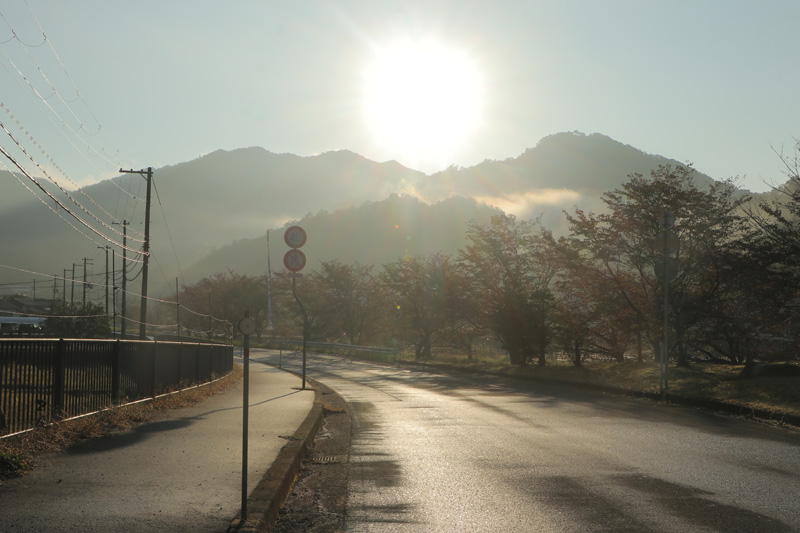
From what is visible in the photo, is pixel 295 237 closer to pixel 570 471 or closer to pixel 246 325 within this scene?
pixel 570 471

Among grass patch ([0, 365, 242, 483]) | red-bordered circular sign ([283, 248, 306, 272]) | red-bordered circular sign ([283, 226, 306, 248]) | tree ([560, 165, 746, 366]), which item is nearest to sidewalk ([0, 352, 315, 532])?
A: grass patch ([0, 365, 242, 483])

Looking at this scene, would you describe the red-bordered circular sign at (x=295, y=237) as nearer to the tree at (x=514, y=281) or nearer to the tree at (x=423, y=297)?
the tree at (x=514, y=281)

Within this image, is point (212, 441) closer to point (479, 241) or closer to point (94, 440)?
point (94, 440)

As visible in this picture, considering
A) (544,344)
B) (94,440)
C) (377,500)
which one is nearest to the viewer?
(377,500)

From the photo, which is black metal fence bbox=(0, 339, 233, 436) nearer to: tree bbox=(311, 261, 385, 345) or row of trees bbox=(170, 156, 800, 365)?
row of trees bbox=(170, 156, 800, 365)

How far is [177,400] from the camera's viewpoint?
554 inches

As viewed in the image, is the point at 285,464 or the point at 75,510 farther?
the point at 285,464

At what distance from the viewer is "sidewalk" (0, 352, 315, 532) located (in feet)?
16.1

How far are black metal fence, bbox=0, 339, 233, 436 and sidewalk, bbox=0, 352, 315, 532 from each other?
75 centimetres

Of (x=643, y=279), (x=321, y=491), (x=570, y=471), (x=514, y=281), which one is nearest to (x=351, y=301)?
(x=514, y=281)

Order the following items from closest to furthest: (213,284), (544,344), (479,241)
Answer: (544,344) < (479,241) < (213,284)

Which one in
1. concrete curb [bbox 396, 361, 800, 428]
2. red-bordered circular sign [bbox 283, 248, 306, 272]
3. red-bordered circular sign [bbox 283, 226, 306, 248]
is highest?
red-bordered circular sign [bbox 283, 226, 306, 248]

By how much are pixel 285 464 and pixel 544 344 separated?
77.4 feet

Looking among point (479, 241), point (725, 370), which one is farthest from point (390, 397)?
point (479, 241)
